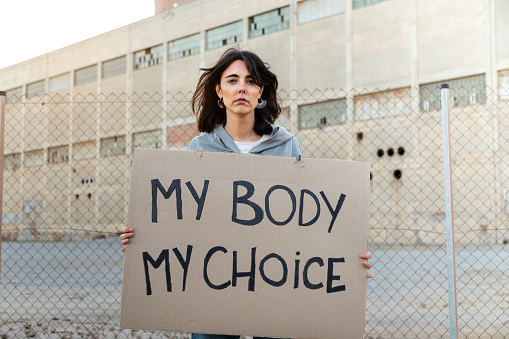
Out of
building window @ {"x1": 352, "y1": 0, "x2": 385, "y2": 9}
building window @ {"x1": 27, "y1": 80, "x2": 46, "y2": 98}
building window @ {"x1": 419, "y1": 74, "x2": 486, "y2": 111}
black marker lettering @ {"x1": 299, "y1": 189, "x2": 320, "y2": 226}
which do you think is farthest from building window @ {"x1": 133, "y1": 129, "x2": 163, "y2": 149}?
black marker lettering @ {"x1": 299, "y1": 189, "x2": 320, "y2": 226}

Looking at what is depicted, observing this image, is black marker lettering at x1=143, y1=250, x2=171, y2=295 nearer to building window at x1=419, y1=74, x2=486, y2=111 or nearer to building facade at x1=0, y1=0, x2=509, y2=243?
building facade at x1=0, y1=0, x2=509, y2=243

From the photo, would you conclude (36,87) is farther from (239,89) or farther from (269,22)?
(239,89)

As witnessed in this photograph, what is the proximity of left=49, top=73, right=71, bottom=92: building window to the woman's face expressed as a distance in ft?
102

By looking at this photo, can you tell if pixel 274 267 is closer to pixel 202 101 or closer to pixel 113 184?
pixel 202 101

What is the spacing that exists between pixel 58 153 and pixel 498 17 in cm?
2240

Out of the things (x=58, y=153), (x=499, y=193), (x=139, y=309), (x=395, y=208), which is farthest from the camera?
(x=58, y=153)

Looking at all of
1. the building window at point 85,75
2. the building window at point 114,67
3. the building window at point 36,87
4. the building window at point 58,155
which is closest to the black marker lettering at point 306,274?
the building window at point 58,155

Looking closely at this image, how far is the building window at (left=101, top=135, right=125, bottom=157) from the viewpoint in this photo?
2625 cm

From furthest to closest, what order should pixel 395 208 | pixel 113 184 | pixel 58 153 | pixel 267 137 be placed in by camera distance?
pixel 58 153 → pixel 113 184 → pixel 395 208 → pixel 267 137

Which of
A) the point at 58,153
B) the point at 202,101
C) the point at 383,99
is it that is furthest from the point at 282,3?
the point at 202,101

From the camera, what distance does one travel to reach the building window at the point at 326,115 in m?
20.7

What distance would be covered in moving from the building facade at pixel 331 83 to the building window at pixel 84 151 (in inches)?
2.8

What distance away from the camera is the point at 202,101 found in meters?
2.30

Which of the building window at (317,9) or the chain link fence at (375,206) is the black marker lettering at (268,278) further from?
the building window at (317,9)
